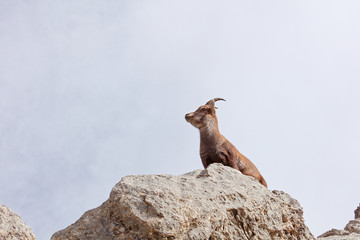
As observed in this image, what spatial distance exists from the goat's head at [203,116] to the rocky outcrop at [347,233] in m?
3.40

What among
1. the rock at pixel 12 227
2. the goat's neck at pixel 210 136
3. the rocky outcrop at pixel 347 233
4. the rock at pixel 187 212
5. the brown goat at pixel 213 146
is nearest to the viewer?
the rock at pixel 12 227

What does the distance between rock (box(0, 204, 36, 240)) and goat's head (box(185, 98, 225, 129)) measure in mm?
6119

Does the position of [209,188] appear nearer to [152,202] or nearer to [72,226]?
[152,202]

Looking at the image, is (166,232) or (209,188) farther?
(209,188)

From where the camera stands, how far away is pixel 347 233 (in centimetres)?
1022

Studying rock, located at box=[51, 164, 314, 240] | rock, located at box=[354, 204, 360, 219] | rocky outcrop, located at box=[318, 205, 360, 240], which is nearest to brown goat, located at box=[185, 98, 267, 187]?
rocky outcrop, located at box=[318, 205, 360, 240]

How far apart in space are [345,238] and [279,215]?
8.86 feet

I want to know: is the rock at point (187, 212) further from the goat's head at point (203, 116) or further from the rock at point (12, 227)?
the goat's head at point (203, 116)

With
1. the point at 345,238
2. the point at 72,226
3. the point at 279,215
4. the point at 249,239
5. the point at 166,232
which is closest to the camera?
the point at 166,232

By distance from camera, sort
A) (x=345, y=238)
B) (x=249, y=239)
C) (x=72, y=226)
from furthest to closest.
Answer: (x=345, y=238) → (x=249, y=239) → (x=72, y=226)

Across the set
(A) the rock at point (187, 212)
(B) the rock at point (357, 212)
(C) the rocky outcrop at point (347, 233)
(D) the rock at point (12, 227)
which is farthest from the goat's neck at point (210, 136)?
(D) the rock at point (12, 227)

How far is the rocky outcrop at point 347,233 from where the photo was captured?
971cm

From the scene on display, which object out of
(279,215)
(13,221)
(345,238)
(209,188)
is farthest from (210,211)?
(345,238)

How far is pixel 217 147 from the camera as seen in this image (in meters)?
10.9
